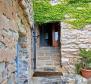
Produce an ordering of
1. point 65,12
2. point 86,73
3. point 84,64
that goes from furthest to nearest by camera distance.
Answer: point 65,12
point 84,64
point 86,73

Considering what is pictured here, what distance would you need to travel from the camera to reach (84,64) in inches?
239

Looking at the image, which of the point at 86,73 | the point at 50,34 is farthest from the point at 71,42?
the point at 50,34

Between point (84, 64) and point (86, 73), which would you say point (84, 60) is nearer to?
point (84, 64)

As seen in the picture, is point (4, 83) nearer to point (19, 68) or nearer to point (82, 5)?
point (19, 68)

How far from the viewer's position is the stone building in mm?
2049

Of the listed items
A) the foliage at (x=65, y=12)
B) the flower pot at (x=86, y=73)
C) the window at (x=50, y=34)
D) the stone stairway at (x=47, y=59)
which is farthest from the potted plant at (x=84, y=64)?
the window at (x=50, y=34)

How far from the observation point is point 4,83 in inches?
77.9

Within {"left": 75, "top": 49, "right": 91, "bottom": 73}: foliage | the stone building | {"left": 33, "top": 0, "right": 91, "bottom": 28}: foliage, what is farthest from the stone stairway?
{"left": 33, "top": 0, "right": 91, "bottom": 28}: foliage

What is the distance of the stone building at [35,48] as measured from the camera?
80.7 inches

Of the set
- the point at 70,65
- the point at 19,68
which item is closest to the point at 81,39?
the point at 70,65

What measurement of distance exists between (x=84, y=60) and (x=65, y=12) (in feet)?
5.17

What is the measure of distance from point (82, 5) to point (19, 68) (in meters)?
3.09

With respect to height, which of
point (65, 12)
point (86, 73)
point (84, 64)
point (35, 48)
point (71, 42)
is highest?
point (65, 12)

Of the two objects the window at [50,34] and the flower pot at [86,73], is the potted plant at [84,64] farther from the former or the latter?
the window at [50,34]
